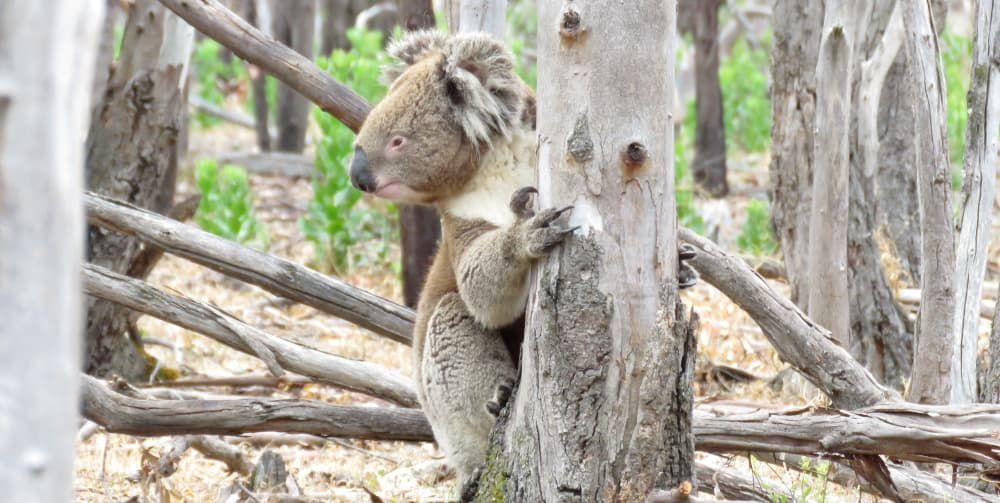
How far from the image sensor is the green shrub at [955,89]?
317 inches

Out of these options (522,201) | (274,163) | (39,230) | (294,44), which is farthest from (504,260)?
(294,44)

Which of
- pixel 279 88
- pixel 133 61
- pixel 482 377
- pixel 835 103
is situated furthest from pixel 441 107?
pixel 279 88

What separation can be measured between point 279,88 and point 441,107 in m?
7.06

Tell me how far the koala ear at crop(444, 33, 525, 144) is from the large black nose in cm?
30

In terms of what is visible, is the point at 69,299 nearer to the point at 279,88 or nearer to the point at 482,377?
the point at 482,377

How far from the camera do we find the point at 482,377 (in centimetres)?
295

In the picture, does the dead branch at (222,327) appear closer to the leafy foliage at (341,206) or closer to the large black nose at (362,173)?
the large black nose at (362,173)

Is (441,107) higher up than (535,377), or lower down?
higher up

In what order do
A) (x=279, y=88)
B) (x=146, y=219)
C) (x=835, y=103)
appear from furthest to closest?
(x=279, y=88)
(x=835, y=103)
(x=146, y=219)

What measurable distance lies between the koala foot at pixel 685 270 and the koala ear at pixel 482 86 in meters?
0.68

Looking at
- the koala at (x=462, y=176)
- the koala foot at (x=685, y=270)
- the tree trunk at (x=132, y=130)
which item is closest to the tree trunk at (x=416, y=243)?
the tree trunk at (x=132, y=130)

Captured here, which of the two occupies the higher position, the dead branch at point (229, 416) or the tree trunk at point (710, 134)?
the tree trunk at point (710, 134)

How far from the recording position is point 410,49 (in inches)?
128

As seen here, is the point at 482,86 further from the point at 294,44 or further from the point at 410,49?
the point at 294,44
